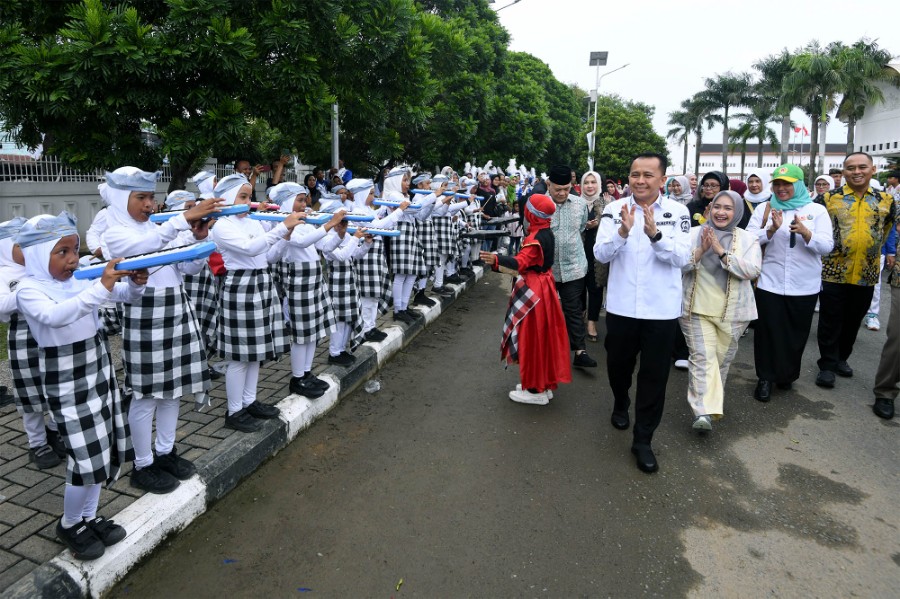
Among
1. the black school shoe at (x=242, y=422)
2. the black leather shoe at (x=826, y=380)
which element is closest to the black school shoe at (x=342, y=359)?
the black school shoe at (x=242, y=422)

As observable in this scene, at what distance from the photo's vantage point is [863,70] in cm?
3145

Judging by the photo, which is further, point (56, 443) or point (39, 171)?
point (39, 171)

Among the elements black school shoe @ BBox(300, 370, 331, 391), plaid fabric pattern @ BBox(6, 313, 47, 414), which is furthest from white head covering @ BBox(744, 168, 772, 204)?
plaid fabric pattern @ BBox(6, 313, 47, 414)

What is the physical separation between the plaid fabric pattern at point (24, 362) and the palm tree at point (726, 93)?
164 feet

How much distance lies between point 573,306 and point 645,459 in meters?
2.29

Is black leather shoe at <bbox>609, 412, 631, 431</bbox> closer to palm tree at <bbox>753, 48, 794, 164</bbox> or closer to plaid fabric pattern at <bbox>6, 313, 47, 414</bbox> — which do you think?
plaid fabric pattern at <bbox>6, 313, 47, 414</bbox>

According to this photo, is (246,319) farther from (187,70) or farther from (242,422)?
(187,70)

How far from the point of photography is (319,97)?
257 inches

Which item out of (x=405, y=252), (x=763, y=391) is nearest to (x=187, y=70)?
(x=405, y=252)

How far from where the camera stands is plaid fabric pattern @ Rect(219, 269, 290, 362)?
4.10 m

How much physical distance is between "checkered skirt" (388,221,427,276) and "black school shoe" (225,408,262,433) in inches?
132

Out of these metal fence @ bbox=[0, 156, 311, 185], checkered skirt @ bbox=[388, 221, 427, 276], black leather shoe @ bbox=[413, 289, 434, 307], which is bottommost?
black leather shoe @ bbox=[413, 289, 434, 307]

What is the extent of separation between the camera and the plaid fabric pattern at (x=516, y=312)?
505 cm

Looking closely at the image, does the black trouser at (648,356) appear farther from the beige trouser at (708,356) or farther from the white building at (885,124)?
the white building at (885,124)
